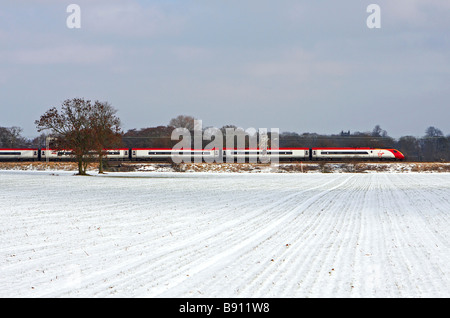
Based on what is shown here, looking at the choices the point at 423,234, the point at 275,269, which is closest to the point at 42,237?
the point at 275,269

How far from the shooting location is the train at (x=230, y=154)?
273ft

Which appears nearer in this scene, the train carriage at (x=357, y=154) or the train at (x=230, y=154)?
the train carriage at (x=357, y=154)

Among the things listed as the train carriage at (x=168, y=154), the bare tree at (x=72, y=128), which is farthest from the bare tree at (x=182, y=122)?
the bare tree at (x=72, y=128)

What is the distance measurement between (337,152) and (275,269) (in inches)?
3118

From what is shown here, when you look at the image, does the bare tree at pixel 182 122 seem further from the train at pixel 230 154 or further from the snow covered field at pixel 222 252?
the snow covered field at pixel 222 252

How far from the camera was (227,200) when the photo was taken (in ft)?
64.6

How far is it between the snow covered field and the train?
67.5m

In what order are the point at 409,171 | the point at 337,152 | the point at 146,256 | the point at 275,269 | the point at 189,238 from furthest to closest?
the point at 337,152 → the point at 409,171 → the point at 189,238 → the point at 146,256 → the point at 275,269

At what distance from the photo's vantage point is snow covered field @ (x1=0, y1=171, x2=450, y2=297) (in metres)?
6.66

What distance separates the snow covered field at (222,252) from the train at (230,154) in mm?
67455

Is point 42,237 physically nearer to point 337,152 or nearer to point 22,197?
point 22,197

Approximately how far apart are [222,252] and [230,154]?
251ft

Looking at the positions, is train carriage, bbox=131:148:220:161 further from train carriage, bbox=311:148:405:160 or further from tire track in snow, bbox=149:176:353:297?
tire track in snow, bbox=149:176:353:297

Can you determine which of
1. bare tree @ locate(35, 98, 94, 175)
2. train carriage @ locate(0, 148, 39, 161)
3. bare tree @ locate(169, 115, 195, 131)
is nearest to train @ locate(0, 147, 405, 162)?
train carriage @ locate(0, 148, 39, 161)
